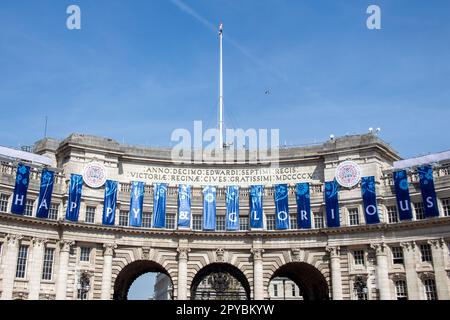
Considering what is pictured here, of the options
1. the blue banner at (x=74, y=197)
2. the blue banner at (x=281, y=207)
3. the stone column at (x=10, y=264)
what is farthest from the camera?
the blue banner at (x=281, y=207)

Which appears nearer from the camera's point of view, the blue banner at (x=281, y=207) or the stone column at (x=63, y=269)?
the stone column at (x=63, y=269)

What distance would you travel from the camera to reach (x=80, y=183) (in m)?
63.2

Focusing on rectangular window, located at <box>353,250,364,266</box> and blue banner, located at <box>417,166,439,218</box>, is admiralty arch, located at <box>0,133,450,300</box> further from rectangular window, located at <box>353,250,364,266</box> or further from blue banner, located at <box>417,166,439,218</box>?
blue banner, located at <box>417,166,439,218</box>

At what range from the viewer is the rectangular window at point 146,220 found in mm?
65375

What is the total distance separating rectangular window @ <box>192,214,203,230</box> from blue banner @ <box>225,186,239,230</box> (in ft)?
11.4

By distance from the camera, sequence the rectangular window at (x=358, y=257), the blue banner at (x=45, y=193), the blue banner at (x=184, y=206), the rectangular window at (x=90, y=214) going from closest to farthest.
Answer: the blue banner at (x=45, y=193), the rectangular window at (x=358, y=257), the rectangular window at (x=90, y=214), the blue banner at (x=184, y=206)

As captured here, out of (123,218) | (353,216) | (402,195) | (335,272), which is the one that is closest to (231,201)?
(123,218)

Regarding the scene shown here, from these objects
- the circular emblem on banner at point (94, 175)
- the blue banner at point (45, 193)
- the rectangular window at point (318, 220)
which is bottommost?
the rectangular window at point (318, 220)

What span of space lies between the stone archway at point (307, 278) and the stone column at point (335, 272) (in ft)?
8.38

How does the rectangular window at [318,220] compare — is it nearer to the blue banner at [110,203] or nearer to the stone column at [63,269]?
the blue banner at [110,203]

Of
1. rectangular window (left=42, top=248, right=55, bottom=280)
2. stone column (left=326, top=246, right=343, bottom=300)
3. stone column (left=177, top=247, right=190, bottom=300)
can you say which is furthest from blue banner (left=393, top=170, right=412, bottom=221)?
rectangular window (left=42, top=248, right=55, bottom=280)

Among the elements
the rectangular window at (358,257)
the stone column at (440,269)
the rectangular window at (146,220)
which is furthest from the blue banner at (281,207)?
the stone column at (440,269)
